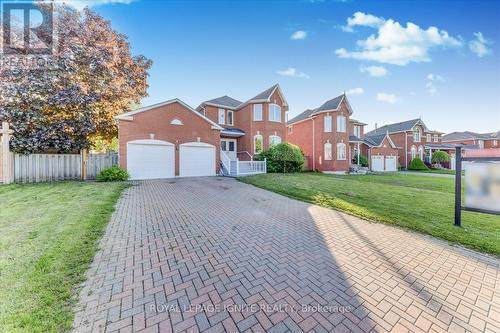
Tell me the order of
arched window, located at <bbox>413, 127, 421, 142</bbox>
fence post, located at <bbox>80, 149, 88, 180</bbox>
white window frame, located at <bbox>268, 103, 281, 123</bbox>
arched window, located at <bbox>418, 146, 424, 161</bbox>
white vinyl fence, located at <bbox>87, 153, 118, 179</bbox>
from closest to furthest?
fence post, located at <bbox>80, 149, 88, 180</bbox> → white vinyl fence, located at <bbox>87, 153, 118, 179</bbox> → white window frame, located at <bbox>268, 103, 281, 123</bbox> → arched window, located at <bbox>413, 127, 421, 142</bbox> → arched window, located at <bbox>418, 146, 424, 161</bbox>

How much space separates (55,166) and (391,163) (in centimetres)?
3875

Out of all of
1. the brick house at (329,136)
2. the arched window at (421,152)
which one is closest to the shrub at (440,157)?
the arched window at (421,152)

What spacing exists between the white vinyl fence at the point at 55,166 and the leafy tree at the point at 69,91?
23.2 inches

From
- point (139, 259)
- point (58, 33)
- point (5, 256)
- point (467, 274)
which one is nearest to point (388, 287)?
point (467, 274)

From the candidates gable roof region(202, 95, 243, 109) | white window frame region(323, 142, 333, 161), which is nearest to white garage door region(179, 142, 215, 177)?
gable roof region(202, 95, 243, 109)

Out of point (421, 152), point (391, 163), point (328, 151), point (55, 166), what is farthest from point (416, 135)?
point (55, 166)

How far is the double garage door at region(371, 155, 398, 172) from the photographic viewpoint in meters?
29.8

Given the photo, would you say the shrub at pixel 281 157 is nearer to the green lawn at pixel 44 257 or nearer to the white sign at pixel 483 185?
the green lawn at pixel 44 257

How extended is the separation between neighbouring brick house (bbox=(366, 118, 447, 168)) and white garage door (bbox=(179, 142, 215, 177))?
92.2 ft

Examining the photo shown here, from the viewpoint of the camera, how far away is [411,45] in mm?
11789

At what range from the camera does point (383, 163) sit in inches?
1196

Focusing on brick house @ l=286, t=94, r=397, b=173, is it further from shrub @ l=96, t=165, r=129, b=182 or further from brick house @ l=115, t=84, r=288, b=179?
shrub @ l=96, t=165, r=129, b=182

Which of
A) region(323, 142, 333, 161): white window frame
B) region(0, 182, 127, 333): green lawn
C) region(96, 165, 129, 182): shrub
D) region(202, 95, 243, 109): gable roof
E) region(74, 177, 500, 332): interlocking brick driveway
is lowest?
region(74, 177, 500, 332): interlocking brick driveway

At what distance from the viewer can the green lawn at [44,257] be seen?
7.78 feet
